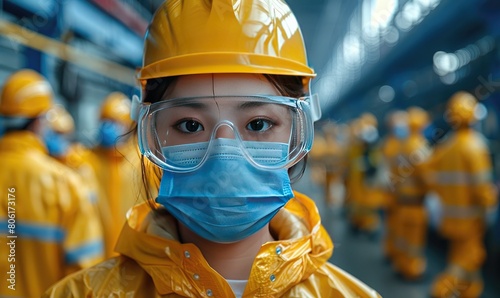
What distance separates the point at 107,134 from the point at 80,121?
2376 millimetres

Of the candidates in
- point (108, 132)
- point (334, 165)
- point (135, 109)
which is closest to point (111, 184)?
point (108, 132)

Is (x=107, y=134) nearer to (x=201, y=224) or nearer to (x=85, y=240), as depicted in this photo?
(x=85, y=240)

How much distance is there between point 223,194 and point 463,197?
4210 mm

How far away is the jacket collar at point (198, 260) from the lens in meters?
1.21

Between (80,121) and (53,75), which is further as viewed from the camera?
A: (80,121)

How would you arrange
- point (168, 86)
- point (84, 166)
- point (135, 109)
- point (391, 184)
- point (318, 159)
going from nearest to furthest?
1. point (168, 86)
2. point (135, 109)
3. point (84, 166)
4. point (391, 184)
5. point (318, 159)

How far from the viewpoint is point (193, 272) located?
4.02 feet

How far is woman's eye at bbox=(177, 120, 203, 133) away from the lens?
126 centimetres

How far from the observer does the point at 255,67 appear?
1229mm

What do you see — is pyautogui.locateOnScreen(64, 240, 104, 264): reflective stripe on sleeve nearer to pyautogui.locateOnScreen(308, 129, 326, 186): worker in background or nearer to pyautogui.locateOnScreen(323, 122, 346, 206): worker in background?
pyautogui.locateOnScreen(323, 122, 346, 206): worker in background

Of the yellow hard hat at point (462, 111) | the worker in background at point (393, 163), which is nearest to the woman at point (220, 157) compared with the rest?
the yellow hard hat at point (462, 111)

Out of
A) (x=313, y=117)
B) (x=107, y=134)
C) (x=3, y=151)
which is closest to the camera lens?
(x=313, y=117)

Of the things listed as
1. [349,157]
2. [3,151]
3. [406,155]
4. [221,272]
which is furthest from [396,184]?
[221,272]

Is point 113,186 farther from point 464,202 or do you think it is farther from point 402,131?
point 402,131
